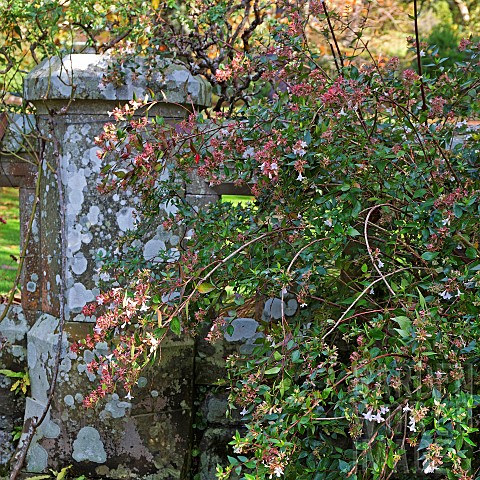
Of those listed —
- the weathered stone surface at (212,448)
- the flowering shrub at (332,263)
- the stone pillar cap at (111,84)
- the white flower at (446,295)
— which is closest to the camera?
the flowering shrub at (332,263)

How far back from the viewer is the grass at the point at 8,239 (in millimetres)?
4770

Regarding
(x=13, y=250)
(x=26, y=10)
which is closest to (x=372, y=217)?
(x=26, y=10)

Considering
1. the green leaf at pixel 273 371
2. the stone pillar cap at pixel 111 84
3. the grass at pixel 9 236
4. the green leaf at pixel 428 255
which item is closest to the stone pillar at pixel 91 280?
the stone pillar cap at pixel 111 84

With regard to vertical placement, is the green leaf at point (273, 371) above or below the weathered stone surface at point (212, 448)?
above

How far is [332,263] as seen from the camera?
2.48 m

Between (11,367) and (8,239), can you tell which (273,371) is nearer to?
(11,367)

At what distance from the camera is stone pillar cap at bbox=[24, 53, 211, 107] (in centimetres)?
287

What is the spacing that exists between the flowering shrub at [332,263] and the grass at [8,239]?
1.55m

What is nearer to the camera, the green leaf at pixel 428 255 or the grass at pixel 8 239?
the green leaf at pixel 428 255

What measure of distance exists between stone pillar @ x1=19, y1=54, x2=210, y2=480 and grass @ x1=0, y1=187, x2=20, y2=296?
2.95 ft

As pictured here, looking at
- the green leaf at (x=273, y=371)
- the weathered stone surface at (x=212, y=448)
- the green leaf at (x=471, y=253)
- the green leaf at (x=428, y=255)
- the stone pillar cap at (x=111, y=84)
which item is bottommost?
the weathered stone surface at (x=212, y=448)

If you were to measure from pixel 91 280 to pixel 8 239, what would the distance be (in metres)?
3.92

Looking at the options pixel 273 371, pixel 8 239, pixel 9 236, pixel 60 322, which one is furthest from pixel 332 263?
pixel 9 236

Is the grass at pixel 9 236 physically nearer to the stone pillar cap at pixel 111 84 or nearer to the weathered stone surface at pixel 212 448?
the stone pillar cap at pixel 111 84
